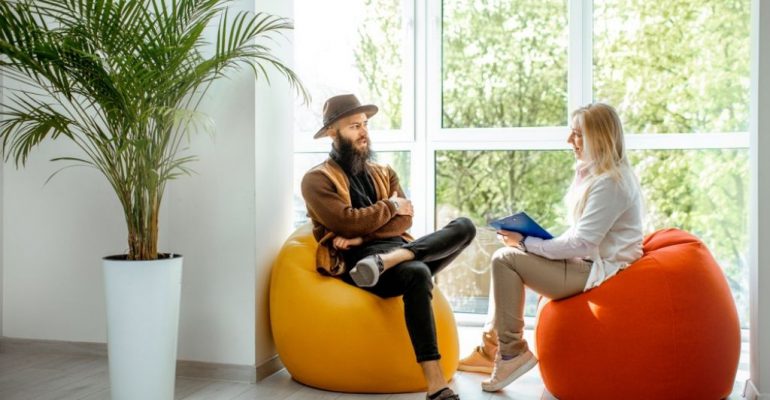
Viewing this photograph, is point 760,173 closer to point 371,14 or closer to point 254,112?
point 254,112

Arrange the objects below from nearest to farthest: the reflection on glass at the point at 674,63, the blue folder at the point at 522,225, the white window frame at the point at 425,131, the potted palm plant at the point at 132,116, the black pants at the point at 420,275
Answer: the potted palm plant at the point at 132,116
the black pants at the point at 420,275
the blue folder at the point at 522,225
the reflection on glass at the point at 674,63
the white window frame at the point at 425,131

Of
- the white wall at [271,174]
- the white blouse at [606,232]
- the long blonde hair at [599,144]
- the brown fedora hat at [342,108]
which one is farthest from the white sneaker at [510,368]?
the brown fedora hat at [342,108]

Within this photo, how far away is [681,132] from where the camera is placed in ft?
13.1

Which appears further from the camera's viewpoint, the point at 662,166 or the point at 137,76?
the point at 662,166

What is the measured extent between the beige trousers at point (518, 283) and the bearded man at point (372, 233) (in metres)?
0.28

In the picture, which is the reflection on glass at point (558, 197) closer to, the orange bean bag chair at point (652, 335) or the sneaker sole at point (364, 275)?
the orange bean bag chair at point (652, 335)

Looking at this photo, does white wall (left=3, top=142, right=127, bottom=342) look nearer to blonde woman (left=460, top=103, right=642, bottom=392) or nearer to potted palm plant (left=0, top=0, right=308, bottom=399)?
potted palm plant (left=0, top=0, right=308, bottom=399)

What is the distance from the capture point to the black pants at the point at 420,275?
9.14 ft

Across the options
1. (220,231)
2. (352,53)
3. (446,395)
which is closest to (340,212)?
(220,231)

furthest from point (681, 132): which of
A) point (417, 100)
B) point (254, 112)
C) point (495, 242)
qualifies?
point (254, 112)

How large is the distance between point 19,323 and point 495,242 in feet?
8.74

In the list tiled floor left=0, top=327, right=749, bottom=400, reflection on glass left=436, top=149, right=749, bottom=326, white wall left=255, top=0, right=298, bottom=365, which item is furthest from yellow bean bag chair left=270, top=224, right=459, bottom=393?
reflection on glass left=436, top=149, right=749, bottom=326

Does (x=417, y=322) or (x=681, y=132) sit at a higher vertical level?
(x=681, y=132)

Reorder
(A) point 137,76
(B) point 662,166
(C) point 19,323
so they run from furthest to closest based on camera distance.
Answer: (B) point 662,166 < (C) point 19,323 < (A) point 137,76
